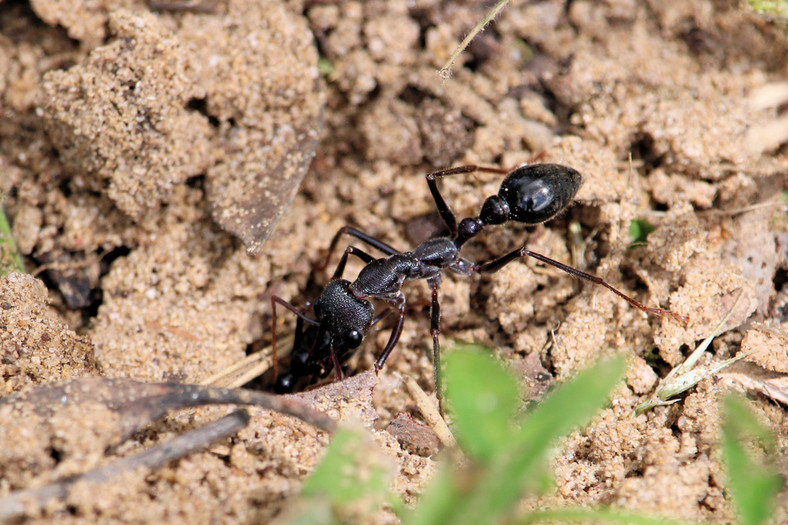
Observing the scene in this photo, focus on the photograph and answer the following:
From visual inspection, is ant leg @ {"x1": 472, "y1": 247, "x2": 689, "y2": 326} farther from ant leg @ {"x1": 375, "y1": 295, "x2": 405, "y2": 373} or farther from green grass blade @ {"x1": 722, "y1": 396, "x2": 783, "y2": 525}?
green grass blade @ {"x1": 722, "y1": 396, "x2": 783, "y2": 525}

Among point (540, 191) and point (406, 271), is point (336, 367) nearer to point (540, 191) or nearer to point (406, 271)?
point (406, 271)

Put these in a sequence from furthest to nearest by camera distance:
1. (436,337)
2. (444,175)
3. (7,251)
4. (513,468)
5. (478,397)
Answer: (444,175)
(436,337)
(7,251)
(478,397)
(513,468)

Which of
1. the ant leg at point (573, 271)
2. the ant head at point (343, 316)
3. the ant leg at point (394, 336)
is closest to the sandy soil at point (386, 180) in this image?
the ant leg at point (573, 271)

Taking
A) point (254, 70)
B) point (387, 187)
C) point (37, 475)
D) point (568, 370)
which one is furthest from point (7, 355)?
point (568, 370)

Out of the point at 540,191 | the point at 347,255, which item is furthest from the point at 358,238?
the point at 540,191

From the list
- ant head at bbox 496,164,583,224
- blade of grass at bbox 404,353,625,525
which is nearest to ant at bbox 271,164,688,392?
ant head at bbox 496,164,583,224

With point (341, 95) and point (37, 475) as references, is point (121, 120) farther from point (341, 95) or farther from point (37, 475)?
point (37, 475)

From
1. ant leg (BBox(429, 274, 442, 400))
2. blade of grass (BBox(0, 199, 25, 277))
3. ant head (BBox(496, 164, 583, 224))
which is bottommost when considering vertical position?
blade of grass (BBox(0, 199, 25, 277))
